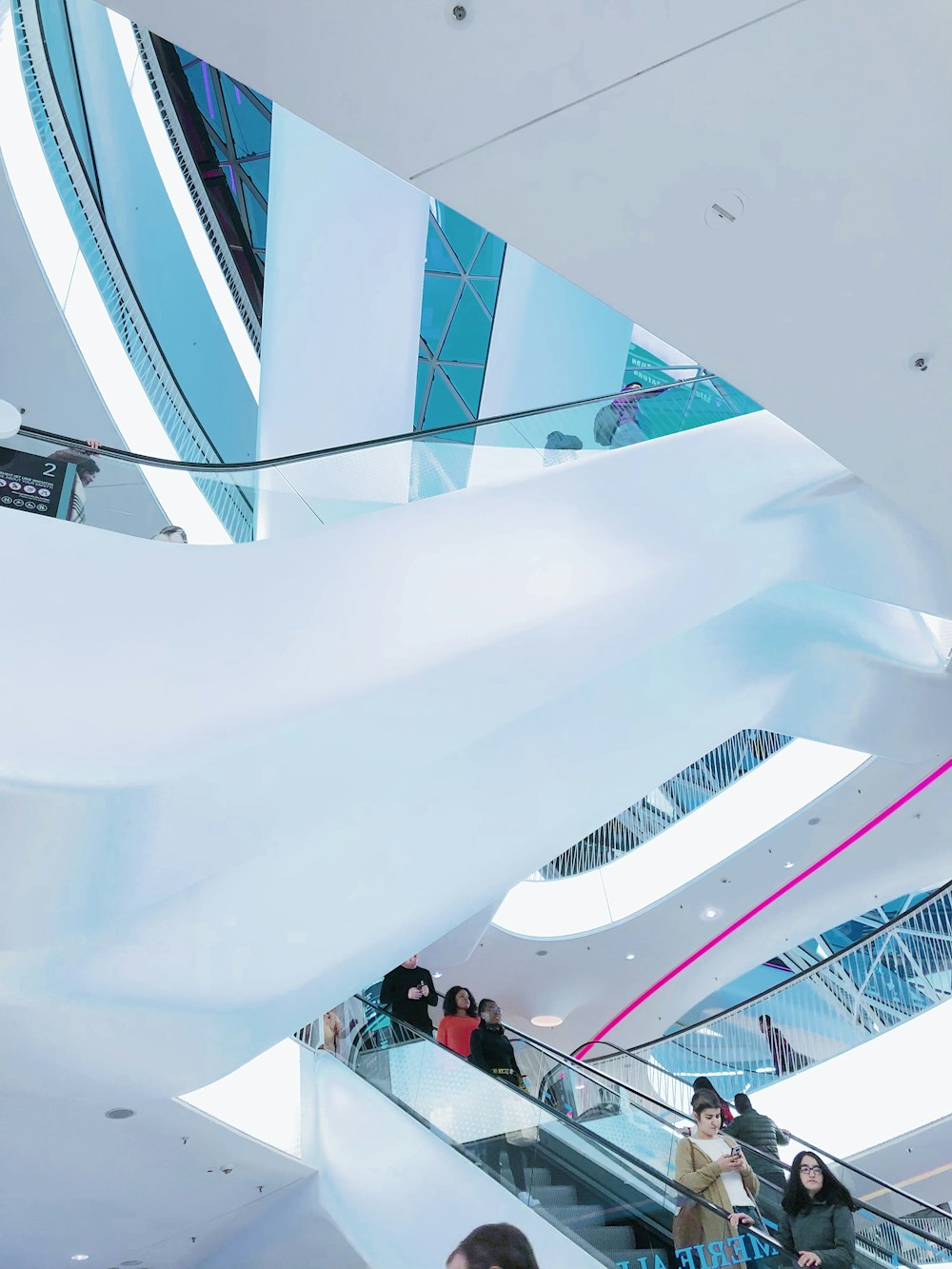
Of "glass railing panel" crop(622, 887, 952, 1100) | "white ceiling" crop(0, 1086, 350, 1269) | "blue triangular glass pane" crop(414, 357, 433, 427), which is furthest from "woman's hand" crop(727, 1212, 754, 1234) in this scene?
"blue triangular glass pane" crop(414, 357, 433, 427)

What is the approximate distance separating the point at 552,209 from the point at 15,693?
282 centimetres

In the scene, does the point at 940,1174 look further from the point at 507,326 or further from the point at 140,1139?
the point at 507,326

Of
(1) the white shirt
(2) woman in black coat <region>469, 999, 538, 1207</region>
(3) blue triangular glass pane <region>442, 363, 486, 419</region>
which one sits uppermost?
(3) blue triangular glass pane <region>442, 363, 486, 419</region>

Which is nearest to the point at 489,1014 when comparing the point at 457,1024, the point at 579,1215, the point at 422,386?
the point at 457,1024

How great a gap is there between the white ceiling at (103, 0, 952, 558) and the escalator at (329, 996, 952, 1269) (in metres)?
5.01

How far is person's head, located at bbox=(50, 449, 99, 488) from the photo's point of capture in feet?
20.3

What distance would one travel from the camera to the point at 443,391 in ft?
66.1

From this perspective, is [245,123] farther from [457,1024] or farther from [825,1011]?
[825,1011]

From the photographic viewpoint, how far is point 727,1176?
6785mm

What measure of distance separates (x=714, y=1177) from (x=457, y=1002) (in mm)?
3683

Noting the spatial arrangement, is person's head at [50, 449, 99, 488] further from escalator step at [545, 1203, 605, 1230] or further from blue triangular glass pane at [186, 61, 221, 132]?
blue triangular glass pane at [186, 61, 221, 132]

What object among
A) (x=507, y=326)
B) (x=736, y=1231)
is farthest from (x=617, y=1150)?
(x=507, y=326)

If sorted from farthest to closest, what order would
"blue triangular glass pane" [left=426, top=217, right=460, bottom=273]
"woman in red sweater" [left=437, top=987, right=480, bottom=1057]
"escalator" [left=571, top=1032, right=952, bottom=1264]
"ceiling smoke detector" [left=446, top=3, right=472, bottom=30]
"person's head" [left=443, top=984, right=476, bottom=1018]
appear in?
"blue triangular glass pane" [left=426, top=217, right=460, bottom=273]
"person's head" [left=443, top=984, right=476, bottom=1018]
"woman in red sweater" [left=437, top=987, right=480, bottom=1057]
"escalator" [left=571, top=1032, right=952, bottom=1264]
"ceiling smoke detector" [left=446, top=3, right=472, bottom=30]

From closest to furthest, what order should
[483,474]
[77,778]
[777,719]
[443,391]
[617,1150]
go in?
1. [77,778]
2. [483,474]
3. [617,1150]
4. [777,719]
5. [443,391]
